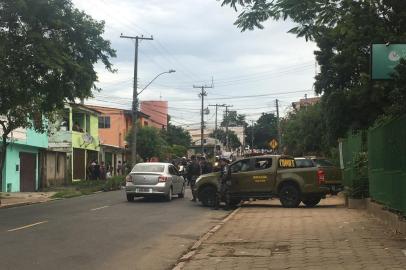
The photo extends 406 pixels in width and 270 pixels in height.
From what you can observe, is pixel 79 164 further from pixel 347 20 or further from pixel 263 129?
pixel 263 129

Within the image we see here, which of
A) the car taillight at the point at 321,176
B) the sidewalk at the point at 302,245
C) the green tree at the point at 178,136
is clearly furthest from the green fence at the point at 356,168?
the green tree at the point at 178,136

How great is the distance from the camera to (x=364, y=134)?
2022cm

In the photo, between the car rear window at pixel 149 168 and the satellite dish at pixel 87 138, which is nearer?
the car rear window at pixel 149 168

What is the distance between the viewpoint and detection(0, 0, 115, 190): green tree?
19594 mm

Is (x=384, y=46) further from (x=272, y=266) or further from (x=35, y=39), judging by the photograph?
(x=35, y=39)

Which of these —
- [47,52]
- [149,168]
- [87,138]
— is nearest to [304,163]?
[149,168]

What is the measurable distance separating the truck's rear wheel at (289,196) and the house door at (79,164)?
30198mm

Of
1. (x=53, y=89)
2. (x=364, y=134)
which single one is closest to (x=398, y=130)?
(x=364, y=134)

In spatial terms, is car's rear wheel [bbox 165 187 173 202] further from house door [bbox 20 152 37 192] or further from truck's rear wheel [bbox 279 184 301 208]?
house door [bbox 20 152 37 192]

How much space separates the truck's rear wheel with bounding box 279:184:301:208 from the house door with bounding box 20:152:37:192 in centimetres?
2075

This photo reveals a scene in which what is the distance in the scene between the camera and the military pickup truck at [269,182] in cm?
2083

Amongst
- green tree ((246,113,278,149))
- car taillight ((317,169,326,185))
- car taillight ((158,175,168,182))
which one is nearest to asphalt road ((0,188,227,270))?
car taillight ((158,175,168,182))

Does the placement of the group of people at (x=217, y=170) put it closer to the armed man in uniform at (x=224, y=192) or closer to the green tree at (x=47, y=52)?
the armed man in uniform at (x=224, y=192)

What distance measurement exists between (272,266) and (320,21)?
17.0 feet
